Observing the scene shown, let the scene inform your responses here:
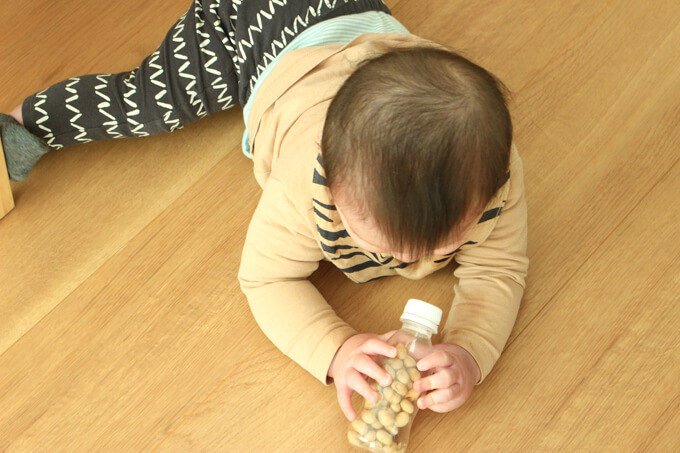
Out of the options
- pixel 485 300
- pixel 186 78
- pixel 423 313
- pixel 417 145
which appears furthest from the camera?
pixel 186 78

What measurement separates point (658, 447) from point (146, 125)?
0.70 m

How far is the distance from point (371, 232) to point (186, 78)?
0.40 meters

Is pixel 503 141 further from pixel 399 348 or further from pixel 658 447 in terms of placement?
pixel 658 447

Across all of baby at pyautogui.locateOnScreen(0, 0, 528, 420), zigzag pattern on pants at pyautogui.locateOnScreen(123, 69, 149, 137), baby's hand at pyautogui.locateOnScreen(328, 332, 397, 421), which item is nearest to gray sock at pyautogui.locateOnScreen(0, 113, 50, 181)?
baby at pyautogui.locateOnScreen(0, 0, 528, 420)

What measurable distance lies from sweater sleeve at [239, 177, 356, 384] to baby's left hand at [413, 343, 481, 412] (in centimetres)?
11

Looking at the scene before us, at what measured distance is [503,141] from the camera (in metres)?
0.52

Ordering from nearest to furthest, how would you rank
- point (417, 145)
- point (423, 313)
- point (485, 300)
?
point (417, 145) < point (423, 313) < point (485, 300)

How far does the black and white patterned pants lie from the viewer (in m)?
0.81

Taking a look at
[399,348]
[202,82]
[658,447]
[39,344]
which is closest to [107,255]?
[39,344]

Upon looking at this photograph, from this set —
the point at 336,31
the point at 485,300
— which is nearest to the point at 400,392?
the point at 485,300

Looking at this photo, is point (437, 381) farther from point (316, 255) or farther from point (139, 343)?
point (139, 343)

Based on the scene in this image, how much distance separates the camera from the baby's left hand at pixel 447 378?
2.09 feet

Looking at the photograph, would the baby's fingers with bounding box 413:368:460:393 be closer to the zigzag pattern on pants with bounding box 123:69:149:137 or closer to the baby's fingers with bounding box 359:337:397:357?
the baby's fingers with bounding box 359:337:397:357

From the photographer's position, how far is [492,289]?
725mm
